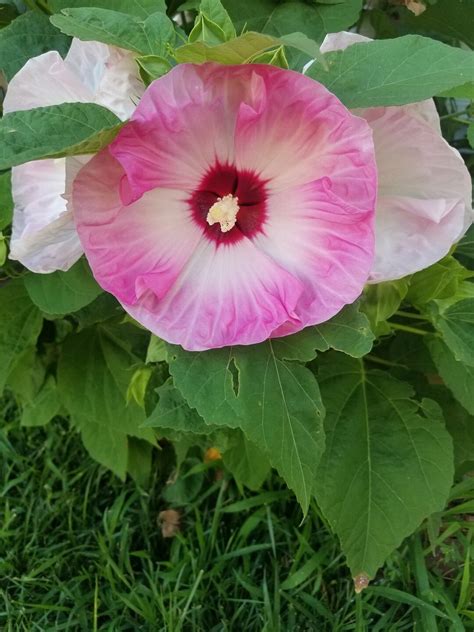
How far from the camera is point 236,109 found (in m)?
0.54

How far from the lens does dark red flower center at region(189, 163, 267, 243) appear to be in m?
0.60

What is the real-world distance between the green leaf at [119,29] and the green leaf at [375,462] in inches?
20.6

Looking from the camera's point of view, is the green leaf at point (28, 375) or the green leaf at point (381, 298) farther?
the green leaf at point (28, 375)

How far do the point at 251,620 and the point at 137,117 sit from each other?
3.24ft

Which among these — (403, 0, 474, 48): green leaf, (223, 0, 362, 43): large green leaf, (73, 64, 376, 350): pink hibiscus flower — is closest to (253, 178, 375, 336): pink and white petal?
(73, 64, 376, 350): pink hibiscus flower

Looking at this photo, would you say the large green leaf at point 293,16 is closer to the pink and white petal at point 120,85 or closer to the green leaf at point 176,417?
the pink and white petal at point 120,85

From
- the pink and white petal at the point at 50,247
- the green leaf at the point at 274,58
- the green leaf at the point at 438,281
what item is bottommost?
the green leaf at the point at 438,281

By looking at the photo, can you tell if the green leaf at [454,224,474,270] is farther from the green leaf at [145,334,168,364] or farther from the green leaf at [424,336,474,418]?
the green leaf at [145,334,168,364]

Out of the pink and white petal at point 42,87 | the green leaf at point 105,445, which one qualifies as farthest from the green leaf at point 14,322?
the pink and white petal at point 42,87

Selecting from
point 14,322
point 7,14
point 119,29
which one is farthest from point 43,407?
point 119,29

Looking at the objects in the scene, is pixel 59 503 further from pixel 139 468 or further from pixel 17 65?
pixel 17 65

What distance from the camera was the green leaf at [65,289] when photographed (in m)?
0.79

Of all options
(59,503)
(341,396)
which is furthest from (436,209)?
(59,503)

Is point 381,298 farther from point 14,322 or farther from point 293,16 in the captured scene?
point 14,322
